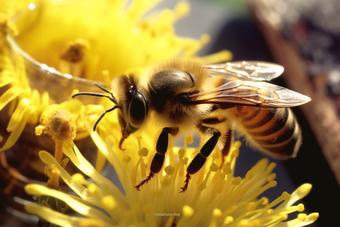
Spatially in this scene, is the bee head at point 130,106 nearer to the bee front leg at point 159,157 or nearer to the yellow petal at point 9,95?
the bee front leg at point 159,157

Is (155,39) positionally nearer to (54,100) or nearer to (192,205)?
(54,100)

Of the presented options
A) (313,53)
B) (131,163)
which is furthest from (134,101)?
(313,53)

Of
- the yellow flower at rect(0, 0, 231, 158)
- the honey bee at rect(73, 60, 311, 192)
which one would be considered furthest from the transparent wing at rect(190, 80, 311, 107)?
the yellow flower at rect(0, 0, 231, 158)

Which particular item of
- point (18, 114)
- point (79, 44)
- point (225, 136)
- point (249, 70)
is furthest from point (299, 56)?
point (18, 114)

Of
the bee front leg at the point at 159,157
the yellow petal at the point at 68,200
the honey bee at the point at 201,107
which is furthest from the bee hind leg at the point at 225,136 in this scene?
the yellow petal at the point at 68,200

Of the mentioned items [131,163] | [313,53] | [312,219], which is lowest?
[312,219]
